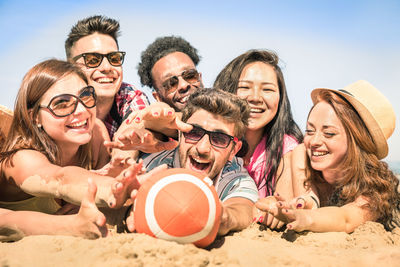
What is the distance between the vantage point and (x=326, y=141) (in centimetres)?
479

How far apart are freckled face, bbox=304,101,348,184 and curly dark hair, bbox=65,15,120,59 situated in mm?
3769

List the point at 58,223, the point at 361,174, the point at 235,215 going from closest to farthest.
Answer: the point at 58,223, the point at 235,215, the point at 361,174

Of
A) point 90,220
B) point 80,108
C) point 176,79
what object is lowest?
point 90,220

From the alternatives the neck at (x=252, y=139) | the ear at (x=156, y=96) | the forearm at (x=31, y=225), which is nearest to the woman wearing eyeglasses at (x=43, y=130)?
the forearm at (x=31, y=225)

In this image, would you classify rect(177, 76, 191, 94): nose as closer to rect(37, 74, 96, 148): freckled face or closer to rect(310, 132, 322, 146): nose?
rect(37, 74, 96, 148): freckled face

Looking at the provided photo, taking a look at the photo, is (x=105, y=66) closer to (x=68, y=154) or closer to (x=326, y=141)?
Result: (x=68, y=154)

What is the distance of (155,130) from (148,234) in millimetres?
1916

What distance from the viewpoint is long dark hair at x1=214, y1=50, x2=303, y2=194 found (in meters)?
5.90

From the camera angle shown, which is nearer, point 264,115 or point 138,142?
point 138,142

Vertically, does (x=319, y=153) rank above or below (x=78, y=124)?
below

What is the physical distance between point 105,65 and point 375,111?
4.08 m

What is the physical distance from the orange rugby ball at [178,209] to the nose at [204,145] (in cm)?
126

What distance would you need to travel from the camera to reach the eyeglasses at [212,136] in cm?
461

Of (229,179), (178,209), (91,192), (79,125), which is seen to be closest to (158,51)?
(79,125)
